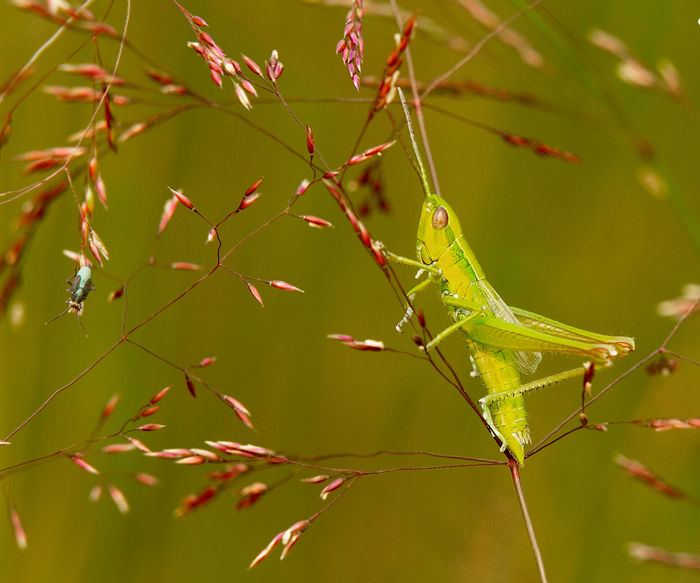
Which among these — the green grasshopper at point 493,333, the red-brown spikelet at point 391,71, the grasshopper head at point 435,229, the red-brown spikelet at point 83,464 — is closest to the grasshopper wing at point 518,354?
the green grasshopper at point 493,333

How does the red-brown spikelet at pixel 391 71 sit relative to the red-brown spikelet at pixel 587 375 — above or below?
above

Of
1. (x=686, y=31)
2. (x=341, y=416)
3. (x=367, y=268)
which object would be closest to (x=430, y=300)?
(x=367, y=268)

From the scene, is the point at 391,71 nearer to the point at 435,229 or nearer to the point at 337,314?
the point at 435,229

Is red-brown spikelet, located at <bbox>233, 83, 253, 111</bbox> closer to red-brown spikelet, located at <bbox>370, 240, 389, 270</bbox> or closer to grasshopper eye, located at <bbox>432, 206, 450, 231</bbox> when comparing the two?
red-brown spikelet, located at <bbox>370, 240, 389, 270</bbox>

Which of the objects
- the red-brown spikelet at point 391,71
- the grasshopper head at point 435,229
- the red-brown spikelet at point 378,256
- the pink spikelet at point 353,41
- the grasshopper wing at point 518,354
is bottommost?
the grasshopper wing at point 518,354

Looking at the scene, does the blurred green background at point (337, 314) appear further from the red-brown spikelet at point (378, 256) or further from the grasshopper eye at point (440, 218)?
the red-brown spikelet at point (378, 256)

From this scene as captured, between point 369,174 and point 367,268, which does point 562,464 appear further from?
point 369,174
